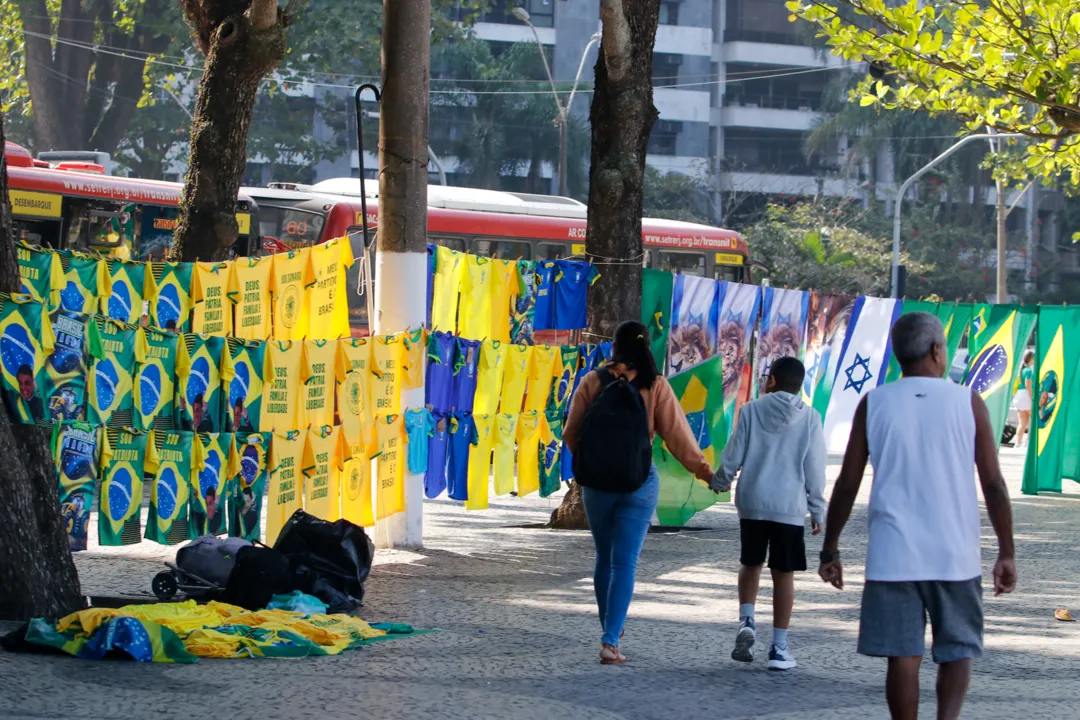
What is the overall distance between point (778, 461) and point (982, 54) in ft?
25.5

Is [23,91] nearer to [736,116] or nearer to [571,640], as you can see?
[571,640]

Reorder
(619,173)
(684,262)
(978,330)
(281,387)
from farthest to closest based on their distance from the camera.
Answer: (684,262) < (978,330) < (619,173) < (281,387)

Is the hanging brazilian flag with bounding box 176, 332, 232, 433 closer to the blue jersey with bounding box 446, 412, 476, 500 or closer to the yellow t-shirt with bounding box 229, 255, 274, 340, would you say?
the yellow t-shirt with bounding box 229, 255, 274, 340

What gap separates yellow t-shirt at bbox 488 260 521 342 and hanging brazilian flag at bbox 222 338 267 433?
2961 mm

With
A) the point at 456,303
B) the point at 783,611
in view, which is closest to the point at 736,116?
the point at 456,303

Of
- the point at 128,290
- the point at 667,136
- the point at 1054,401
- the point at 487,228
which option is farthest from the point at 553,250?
the point at 667,136

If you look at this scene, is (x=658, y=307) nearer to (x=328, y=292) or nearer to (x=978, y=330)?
(x=328, y=292)

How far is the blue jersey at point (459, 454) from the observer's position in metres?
10.6

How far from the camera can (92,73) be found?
35000 mm

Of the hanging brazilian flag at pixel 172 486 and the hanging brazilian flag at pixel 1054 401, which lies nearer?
the hanging brazilian flag at pixel 172 486

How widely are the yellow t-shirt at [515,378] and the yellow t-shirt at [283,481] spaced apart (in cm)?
247

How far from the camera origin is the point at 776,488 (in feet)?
22.9

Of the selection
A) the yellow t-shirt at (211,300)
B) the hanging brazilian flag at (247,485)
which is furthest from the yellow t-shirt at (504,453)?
the yellow t-shirt at (211,300)

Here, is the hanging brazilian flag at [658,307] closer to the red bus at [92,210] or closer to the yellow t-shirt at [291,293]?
the yellow t-shirt at [291,293]
